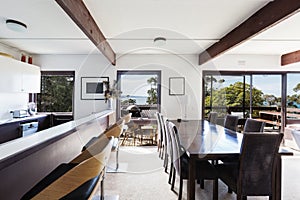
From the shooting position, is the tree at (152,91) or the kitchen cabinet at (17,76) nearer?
the kitchen cabinet at (17,76)

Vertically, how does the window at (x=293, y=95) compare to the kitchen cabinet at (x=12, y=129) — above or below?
above

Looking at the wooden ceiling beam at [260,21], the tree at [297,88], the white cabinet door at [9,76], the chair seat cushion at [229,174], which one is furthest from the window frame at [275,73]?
the white cabinet door at [9,76]

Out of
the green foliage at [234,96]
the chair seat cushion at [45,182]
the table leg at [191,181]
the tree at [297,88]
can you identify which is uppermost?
the tree at [297,88]

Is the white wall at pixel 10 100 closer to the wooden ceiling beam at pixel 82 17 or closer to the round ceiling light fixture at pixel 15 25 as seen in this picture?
the round ceiling light fixture at pixel 15 25

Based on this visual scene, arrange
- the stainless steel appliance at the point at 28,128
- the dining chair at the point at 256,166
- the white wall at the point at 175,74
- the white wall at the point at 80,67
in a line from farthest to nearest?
the white wall at the point at 175,74
the white wall at the point at 80,67
the stainless steel appliance at the point at 28,128
the dining chair at the point at 256,166

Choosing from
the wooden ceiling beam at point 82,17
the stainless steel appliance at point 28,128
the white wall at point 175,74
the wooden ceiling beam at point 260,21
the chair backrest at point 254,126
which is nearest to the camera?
the wooden ceiling beam at point 82,17

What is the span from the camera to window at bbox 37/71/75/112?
6.06 m

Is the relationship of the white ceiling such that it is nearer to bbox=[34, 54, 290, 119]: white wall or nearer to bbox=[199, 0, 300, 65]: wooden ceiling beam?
bbox=[199, 0, 300, 65]: wooden ceiling beam

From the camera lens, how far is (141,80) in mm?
6219

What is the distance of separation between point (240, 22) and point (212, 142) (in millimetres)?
2056

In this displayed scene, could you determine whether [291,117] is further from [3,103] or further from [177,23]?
[3,103]

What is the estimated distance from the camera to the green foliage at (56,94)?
6.07m

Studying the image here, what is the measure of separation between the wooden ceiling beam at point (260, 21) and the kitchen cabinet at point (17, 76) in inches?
168

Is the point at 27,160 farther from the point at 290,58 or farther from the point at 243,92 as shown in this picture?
the point at 290,58
